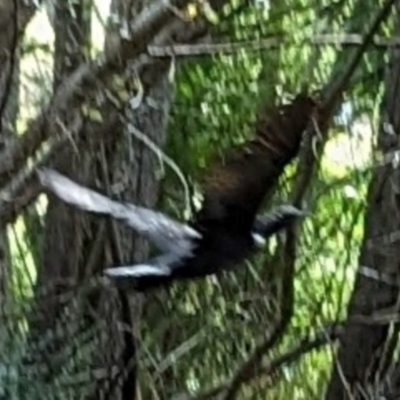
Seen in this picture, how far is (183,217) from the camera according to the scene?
211 cm

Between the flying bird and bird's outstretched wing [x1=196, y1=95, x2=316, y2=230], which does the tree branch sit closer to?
the flying bird

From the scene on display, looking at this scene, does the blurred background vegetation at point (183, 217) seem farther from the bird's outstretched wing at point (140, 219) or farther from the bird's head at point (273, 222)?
the bird's head at point (273, 222)

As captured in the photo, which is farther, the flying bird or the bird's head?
the bird's head

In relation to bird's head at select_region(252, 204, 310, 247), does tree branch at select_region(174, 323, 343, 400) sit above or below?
below

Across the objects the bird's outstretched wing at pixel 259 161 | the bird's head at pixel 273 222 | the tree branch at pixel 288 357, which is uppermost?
the bird's outstretched wing at pixel 259 161

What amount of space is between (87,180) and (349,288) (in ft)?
1.54

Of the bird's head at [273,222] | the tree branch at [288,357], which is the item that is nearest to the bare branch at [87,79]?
the bird's head at [273,222]

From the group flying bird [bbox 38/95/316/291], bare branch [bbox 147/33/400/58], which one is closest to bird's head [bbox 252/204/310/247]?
flying bird [bbox 38/95/316/291]

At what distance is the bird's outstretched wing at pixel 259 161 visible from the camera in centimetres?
130

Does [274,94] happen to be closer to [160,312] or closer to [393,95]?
[393,95]

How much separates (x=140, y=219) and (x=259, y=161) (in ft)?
1.02

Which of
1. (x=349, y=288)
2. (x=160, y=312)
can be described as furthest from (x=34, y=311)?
(x=349, y=288)

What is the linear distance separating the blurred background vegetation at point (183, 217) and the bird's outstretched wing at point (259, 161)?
21.5 inches

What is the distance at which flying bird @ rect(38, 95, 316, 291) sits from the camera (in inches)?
51.5
